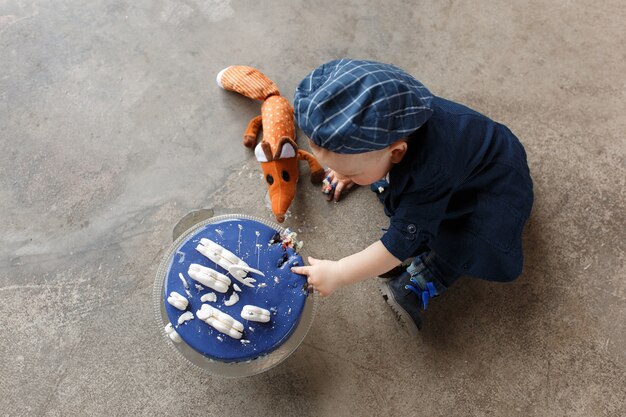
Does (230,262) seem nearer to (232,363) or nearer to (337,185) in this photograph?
(232,363)

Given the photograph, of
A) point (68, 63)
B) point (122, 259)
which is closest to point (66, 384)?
point (122, 259)

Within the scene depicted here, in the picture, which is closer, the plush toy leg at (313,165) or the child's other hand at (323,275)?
the child's other hand at (323,275)

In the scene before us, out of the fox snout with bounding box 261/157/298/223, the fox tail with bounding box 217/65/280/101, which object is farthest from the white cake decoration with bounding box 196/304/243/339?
the fox tail with bounding box 217/65/280/101

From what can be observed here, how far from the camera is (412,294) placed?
102cm

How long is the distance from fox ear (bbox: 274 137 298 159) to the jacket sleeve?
0.32 m

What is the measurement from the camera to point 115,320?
3.53 feet

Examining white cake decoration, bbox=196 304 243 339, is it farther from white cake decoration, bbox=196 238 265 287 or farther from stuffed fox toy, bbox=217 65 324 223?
stuffed fox toy, bbox=217 65 324 223

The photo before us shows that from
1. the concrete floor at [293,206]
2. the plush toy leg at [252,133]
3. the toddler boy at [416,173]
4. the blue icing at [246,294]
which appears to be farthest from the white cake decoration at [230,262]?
the plush toy leg at [252,133]

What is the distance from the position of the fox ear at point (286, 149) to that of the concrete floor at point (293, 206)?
0.11m

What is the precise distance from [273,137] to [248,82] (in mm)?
162

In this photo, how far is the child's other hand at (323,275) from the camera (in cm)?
91

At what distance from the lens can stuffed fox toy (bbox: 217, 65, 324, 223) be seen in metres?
1.08

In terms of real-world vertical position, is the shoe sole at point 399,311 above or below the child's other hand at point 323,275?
below

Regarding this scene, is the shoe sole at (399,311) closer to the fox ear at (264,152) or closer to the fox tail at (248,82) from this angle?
the fox ear at (264,152)
